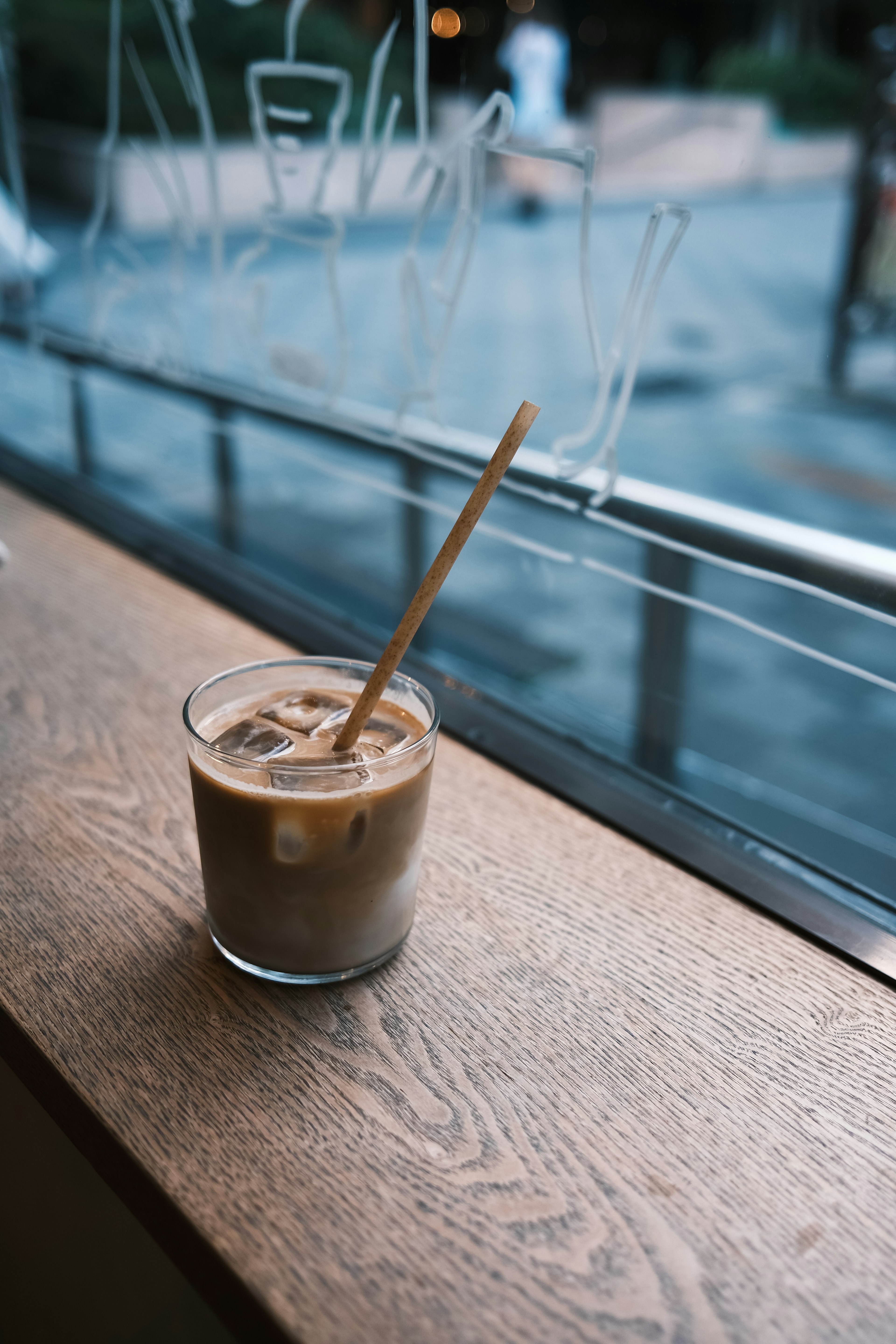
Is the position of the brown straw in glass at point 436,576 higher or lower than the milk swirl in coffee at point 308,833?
higher

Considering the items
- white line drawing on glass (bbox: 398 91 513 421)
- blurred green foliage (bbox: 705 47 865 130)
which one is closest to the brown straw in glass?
white line drawing on glass (bbox: 398 91 513 421)

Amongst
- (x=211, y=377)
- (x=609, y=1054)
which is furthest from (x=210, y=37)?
(x=609, y=1054)

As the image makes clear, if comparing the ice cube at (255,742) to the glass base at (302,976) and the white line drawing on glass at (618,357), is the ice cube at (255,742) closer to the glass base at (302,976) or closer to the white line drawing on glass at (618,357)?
the glass base at (302,976)

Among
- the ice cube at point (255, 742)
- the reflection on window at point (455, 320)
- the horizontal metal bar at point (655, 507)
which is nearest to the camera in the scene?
the ice cube at point (255, 742)

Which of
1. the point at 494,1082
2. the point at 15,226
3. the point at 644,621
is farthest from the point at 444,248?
the point at 15,226

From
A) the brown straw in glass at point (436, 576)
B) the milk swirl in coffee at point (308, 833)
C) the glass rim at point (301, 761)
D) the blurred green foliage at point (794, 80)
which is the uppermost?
A: the blurred green foliage at point (794, 80)

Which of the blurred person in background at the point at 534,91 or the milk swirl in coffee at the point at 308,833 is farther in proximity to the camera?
the blurred person in background at the point at 534,91

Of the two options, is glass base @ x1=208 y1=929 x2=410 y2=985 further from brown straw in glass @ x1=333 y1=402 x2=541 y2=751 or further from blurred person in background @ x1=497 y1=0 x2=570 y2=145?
blurred person in background @ x1=497 y1=0 x2=570 y2=145

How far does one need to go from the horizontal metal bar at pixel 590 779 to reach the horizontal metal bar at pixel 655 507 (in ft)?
0.61

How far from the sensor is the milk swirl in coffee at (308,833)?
1.50 ft

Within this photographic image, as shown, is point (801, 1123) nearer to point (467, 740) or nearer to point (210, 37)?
point (467, 740)

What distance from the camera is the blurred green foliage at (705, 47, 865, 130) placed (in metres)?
1.03

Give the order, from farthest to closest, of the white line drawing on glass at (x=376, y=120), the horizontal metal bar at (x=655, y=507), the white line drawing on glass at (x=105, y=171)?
the white line drawing on glass at (x=105, y=171) < the white line drawing on glass at (x=376, y=120) < the horizontal metal bar at (x=655, y=507)

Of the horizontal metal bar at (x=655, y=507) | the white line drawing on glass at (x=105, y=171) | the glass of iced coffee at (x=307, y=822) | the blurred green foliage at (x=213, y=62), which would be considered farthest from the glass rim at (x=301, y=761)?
the white line drawing on glass at (x=105, y=171)
